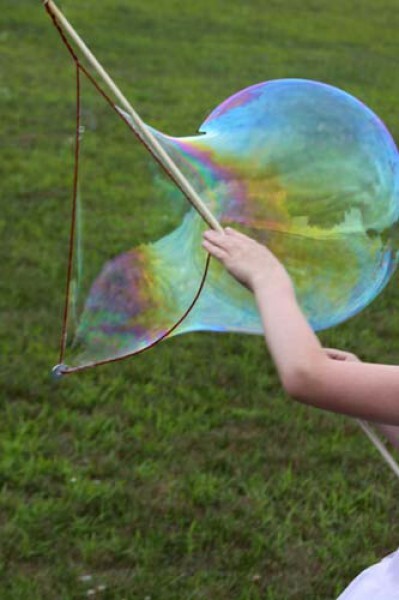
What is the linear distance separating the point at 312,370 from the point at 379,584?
55 cm

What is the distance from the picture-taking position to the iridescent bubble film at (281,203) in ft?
7.48

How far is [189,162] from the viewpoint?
2332 millimetres

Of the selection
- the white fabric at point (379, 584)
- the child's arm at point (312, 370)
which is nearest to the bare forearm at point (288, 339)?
the child's arm at point (312, 370)

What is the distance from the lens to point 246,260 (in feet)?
5.95

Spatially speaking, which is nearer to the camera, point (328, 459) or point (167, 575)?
point (167, 575)

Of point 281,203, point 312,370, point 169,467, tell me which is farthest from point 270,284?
point 169,467

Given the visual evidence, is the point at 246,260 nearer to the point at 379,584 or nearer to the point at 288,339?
the point at 288,339

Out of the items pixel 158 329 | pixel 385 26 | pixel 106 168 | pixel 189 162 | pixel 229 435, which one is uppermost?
pixel 189 162

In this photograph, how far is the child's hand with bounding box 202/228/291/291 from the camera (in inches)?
70.5

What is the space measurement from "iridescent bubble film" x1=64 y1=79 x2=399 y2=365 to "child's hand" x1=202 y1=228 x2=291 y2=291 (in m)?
0.40

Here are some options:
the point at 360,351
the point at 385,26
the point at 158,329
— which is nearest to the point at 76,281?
the point at 158,329

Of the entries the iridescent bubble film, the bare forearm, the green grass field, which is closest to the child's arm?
the bare forearm

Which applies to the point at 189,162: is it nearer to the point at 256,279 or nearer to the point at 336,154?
the point at 336,154

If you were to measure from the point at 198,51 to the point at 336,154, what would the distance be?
10.4m
